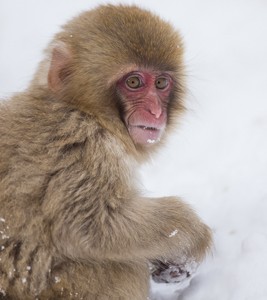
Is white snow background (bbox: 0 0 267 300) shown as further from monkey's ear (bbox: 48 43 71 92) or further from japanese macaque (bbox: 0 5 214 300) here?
monkey's ear (bbox: 48 43 71 92)

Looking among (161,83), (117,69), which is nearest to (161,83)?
(161,83)

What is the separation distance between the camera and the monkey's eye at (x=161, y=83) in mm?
4273

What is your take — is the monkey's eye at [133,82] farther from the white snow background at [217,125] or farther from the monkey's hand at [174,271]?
the monkey's hand at [174,271]

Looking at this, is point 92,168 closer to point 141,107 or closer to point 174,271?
point 141,107

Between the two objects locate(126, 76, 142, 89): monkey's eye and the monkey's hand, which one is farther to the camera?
the monkey's hand

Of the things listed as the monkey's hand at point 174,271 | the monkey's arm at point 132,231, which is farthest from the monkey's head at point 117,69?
the monkey's hand at point 174,271

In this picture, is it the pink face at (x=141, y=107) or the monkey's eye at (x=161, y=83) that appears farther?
the monkey's eye at (x=161, y=83)

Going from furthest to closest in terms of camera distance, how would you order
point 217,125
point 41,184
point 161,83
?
1. point 217,125
2. point 161,83
3. point 41,184

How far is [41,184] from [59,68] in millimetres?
660

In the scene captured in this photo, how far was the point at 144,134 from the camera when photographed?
4137mm

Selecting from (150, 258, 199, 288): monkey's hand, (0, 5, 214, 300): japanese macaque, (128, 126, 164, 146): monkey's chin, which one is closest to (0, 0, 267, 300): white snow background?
(150, 258, 199, 288): monkey's hand

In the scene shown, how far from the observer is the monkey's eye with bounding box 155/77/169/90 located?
4273 mm

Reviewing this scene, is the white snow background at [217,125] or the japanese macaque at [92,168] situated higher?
the japanese macaque at [92,168]

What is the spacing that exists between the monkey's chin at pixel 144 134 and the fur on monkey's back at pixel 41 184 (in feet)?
0.77
